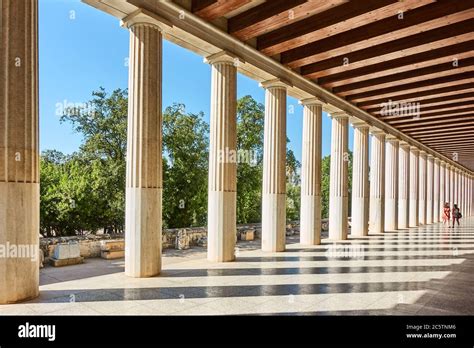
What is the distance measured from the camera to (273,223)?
22172 millimetres

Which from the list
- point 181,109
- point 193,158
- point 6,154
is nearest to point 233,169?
point 6,154

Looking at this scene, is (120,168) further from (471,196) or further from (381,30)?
(471,196)

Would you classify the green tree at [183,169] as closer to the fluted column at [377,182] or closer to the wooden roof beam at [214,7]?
the fluted column at [377,182]

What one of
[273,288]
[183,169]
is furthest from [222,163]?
[183,169]

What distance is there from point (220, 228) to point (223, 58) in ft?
29.5

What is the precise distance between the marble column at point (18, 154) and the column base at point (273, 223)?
45.5 ft

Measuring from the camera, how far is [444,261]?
18.6m

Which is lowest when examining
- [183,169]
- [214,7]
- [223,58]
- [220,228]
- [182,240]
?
[182,240]

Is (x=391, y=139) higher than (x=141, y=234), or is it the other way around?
(x=391, y=139)

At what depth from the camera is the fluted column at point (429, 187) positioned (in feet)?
172

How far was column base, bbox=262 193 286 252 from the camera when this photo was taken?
72.3 ft

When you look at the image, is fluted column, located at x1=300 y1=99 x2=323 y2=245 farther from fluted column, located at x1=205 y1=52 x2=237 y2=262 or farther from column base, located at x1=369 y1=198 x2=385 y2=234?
column base, located at x1=369 y1=198 x2=385 y2=234
